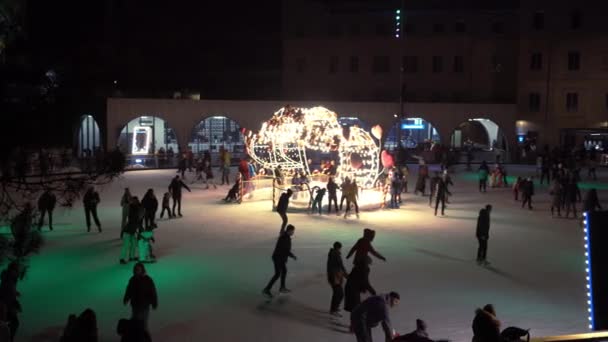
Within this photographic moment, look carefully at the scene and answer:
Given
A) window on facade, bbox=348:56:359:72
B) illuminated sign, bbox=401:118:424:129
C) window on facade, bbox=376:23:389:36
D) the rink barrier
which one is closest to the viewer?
the rink barrier

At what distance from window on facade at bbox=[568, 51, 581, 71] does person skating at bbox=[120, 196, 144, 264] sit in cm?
3849

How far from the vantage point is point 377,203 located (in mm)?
22172

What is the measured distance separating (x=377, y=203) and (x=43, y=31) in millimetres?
Result: 16546

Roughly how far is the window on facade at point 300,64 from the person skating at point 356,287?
39.8 meters

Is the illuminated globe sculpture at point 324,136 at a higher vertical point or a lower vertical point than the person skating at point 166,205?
higher

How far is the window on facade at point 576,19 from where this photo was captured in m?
44.4

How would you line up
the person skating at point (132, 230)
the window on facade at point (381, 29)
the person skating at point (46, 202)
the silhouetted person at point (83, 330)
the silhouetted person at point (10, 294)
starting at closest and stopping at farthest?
the person skating at point (46, 202) < the silhouetted person at point (83, 330) < the silhouetted person at point (10, 294) < the person skating at point (132, 230) < the window on facade at point (381, 29)

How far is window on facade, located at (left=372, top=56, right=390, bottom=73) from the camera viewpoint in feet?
155

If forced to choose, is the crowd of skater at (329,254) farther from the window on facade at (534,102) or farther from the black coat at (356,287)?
the window on facade at (534,102)

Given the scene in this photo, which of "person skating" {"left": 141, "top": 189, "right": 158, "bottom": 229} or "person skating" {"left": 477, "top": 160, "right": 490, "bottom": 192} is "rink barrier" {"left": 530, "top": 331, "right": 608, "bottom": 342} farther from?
"person skating" {"left": 477, "top": 160, "right": 490, "bottom": 192}

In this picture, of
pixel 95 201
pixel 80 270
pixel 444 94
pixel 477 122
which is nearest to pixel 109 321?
pixel 80 270

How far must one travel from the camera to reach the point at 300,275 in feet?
42.0

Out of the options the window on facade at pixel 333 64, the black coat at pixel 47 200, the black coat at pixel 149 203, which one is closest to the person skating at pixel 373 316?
the black coat at pixel 47 200

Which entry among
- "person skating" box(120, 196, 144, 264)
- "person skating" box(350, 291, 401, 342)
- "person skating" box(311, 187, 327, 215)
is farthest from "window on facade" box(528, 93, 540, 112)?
"person skating" box(350, 291, 401, 342)
